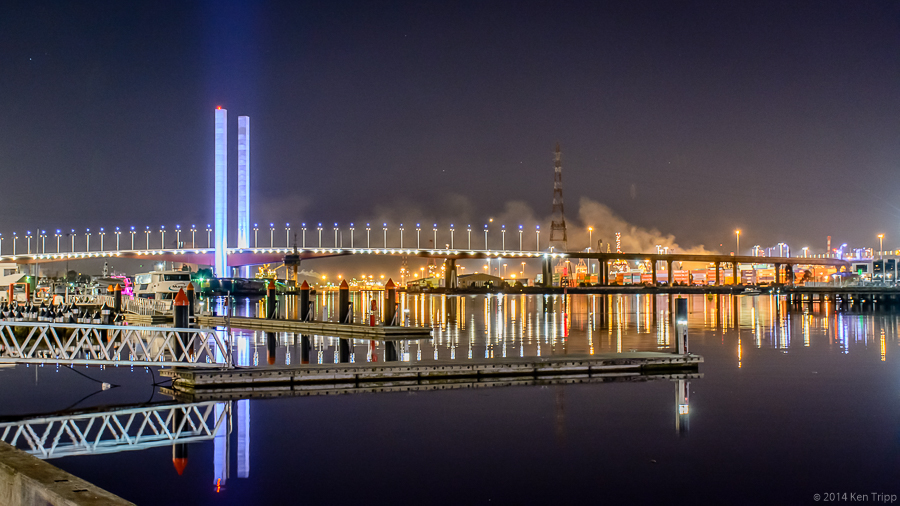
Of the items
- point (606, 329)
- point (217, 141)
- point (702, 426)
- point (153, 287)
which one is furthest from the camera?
point (217, 141)

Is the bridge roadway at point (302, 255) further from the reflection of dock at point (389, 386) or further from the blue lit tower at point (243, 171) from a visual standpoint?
the reflection of dock at point (389, 386)

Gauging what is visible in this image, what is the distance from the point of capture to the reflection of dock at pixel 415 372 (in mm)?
15141

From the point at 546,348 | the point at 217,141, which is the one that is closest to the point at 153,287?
the point at 546,348

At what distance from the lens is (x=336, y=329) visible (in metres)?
29.7

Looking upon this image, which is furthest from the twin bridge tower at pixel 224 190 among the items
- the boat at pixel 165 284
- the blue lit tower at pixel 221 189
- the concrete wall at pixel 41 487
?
the concrete wall at pixel 41 487

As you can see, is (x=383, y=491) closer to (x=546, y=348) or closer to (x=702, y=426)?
(x=702, y=426)

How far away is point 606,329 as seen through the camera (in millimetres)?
33375

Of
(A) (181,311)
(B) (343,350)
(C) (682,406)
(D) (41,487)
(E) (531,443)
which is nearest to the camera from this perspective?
(D) (41,487)

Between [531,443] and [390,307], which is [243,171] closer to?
[390,307]

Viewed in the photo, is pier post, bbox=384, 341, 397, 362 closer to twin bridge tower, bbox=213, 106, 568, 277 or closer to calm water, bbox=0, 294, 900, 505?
calm water, bbox=0, 294, 900, 505

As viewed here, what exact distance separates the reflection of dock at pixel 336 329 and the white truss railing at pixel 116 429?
14.0m

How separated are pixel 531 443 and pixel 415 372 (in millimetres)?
5710

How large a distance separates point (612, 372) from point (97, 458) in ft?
36.3

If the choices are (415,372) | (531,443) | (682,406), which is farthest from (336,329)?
(531,443)
